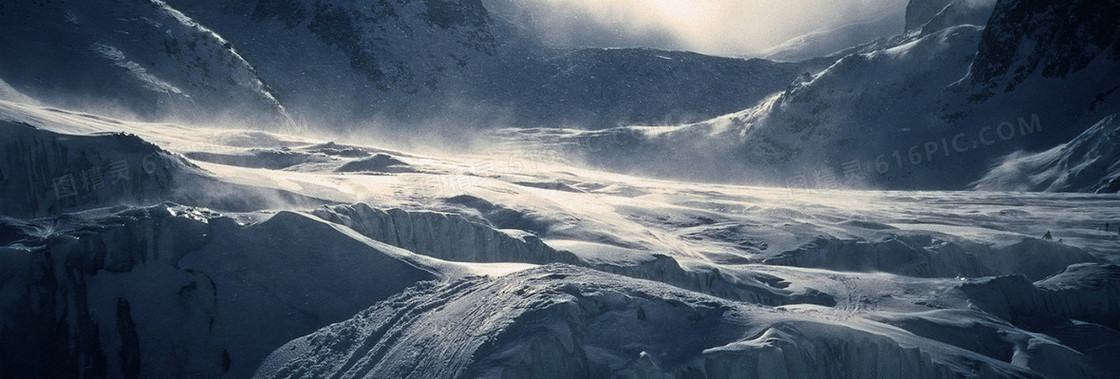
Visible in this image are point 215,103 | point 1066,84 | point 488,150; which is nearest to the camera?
point 1066,84

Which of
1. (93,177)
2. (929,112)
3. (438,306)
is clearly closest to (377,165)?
(93,177)

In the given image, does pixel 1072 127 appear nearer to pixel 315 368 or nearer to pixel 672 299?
pixel 672 299

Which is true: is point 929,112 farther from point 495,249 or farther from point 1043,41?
point 495,249

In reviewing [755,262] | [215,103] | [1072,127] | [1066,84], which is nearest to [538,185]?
[755,262]

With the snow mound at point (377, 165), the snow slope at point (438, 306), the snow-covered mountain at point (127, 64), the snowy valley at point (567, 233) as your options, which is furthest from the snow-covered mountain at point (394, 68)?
the snow slope at point (438, 306)

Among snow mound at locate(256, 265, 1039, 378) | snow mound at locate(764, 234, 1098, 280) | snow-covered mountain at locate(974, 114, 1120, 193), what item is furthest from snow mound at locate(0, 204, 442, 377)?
snow-covered mountain at locate(974, 114, 1120, 193)

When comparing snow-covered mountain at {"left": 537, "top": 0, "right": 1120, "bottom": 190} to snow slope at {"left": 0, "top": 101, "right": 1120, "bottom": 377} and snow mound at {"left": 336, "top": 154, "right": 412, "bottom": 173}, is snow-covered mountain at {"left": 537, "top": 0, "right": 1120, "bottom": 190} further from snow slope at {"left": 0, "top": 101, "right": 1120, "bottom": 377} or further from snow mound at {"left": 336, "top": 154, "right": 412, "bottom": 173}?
snow slope at {"left": 0, "top": 101, "right": 1120, "bottom": 377}

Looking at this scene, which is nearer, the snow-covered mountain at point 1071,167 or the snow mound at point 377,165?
the snow mound at point 377,165

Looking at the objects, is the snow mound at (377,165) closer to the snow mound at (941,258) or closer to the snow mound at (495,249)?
the snow mound at (495,249)
